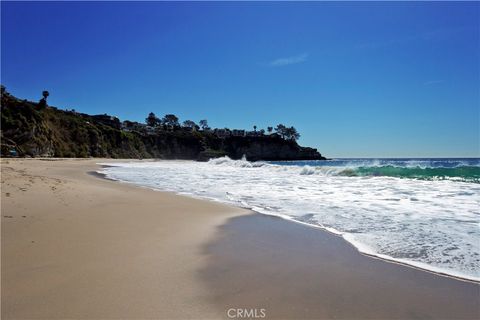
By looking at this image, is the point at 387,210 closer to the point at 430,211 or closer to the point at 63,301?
the point at 430,211

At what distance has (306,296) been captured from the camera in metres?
2.88

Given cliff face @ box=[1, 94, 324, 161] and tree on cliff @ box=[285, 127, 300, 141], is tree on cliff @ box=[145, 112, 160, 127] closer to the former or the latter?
cliff face @ box=[1, 94, 324, 161]

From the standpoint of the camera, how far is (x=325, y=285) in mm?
3145

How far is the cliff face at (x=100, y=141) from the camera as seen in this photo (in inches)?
1782

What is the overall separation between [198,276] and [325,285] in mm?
1246

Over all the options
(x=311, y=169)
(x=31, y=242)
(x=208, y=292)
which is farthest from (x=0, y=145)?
(x=208, y=292)

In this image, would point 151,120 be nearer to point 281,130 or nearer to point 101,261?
point 281,130

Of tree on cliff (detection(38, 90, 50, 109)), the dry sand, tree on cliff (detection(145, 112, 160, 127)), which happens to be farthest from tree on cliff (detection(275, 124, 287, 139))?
the dry sand

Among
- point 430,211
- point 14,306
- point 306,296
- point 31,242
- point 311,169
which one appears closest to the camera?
point 14,306

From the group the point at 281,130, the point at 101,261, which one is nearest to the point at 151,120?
the point at 281,130

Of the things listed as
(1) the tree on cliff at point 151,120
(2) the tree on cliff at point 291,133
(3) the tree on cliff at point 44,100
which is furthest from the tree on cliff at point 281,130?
(3) the tree on cliff at point 44,100

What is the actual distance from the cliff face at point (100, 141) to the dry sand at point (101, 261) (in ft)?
137

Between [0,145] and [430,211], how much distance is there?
45259 millimetres

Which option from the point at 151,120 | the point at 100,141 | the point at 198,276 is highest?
the point at 151,120
